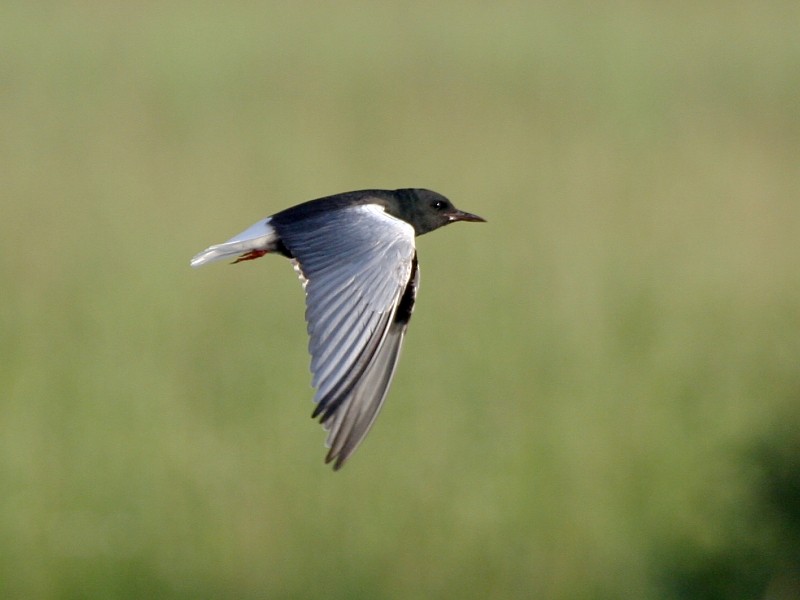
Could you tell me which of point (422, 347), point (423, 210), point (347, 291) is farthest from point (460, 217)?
point (422, 347)

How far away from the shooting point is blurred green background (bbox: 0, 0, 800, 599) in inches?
249

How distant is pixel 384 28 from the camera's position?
12.0m

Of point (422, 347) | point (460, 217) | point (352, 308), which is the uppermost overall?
point (460, 217)

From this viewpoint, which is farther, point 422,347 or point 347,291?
point 422,347

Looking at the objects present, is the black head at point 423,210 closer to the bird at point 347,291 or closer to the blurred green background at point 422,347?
the bird at point 347,291

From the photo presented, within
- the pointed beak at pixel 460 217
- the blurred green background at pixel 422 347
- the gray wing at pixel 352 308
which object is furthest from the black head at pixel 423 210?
the blurred green background at pixel 422 347

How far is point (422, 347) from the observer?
7.11 metres

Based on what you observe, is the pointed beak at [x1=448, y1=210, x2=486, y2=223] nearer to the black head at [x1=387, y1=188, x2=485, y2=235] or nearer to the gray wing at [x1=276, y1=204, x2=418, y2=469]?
the black head at [x1=387, y1=188, x2=485, y2=235]

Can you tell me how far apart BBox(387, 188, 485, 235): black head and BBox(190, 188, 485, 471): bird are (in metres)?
0.20

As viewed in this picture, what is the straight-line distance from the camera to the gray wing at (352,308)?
12.5 feet

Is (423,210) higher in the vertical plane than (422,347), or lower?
higher

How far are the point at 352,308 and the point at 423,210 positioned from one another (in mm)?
1165

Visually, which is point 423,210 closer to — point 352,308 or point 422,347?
point 352,308

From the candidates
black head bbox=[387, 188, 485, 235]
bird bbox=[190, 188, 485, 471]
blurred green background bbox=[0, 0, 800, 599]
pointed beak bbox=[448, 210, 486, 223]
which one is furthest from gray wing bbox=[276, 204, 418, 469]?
blurred green background bbox=[0, 0, 800, 599]
